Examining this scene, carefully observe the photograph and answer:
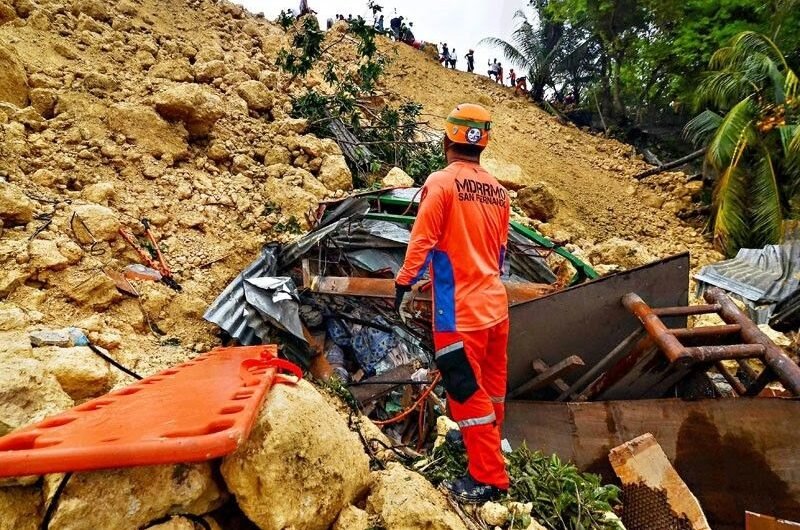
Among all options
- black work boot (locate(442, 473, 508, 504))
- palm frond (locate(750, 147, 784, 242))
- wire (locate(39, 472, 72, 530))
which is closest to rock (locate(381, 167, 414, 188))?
black work boot (locate(442, 473, 508, 504))

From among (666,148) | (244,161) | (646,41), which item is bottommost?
(244,161)

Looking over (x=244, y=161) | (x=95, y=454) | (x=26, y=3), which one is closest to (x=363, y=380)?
(x=95, y=454)

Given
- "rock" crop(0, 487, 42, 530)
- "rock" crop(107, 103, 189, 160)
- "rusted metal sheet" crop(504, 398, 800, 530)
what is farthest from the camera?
"rock" crop(107, 103, 189, 160)

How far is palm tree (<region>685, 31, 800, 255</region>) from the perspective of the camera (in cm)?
725

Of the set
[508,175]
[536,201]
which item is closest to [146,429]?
[536,201]

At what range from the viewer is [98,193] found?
377 centimetres

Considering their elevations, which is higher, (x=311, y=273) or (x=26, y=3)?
(x=26, y=3)

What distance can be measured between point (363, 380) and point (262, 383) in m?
2.12

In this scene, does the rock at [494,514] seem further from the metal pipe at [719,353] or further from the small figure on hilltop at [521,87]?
the small figure on hilltop at [521,87]

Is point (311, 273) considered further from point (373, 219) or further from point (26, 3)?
point (26, 3)

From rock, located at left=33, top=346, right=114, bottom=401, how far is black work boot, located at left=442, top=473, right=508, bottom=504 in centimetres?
156

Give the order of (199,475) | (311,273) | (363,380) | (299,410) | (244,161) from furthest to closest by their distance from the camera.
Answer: (244,161)
(311,273)
(363,380)
(299,410)
(199,475)

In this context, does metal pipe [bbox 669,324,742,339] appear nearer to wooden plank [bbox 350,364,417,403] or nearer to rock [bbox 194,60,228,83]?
wooden plank [bbox 350,364,417,403]

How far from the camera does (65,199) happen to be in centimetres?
361
